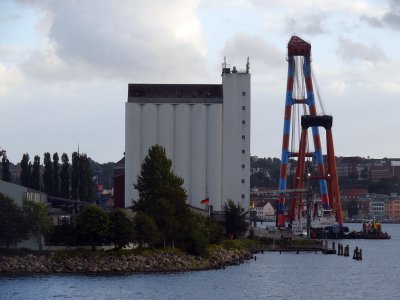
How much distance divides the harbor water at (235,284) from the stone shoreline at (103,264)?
64.5 inches

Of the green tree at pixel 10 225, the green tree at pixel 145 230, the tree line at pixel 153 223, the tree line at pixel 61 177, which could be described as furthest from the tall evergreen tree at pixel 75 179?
the green tree at pixel 10 225

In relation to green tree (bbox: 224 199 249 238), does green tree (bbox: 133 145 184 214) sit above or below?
above

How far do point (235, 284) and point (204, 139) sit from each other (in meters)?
47.4

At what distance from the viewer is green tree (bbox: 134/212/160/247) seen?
81250mm

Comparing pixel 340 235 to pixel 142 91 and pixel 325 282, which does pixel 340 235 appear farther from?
pixel 325 282

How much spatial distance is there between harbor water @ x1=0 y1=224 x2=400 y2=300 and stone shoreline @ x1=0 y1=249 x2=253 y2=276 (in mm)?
1637

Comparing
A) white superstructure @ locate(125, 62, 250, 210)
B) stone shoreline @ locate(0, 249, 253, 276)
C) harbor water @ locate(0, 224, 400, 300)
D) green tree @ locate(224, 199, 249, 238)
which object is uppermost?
white superstructure @ locate(125, 62, 250, 210)

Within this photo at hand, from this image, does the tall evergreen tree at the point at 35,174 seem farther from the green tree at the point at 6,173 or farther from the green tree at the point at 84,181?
the green tree at the point at 84,181

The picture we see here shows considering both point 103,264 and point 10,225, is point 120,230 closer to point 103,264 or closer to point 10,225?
point 103,264

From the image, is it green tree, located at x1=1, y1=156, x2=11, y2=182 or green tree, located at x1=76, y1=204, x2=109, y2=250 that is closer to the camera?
green tree, located at x1=76, y1=204, x2=109, y2=250

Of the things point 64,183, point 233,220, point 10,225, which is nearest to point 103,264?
point 10,225

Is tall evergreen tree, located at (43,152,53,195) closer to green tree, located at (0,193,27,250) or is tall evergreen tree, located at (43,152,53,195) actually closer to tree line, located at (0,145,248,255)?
tree line, located at (0,145,248,255)

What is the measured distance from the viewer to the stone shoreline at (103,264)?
2817 inches

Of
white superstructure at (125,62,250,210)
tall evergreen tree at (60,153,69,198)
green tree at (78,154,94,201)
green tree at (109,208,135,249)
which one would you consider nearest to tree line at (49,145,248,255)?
green tree at (109,208,135,249)
